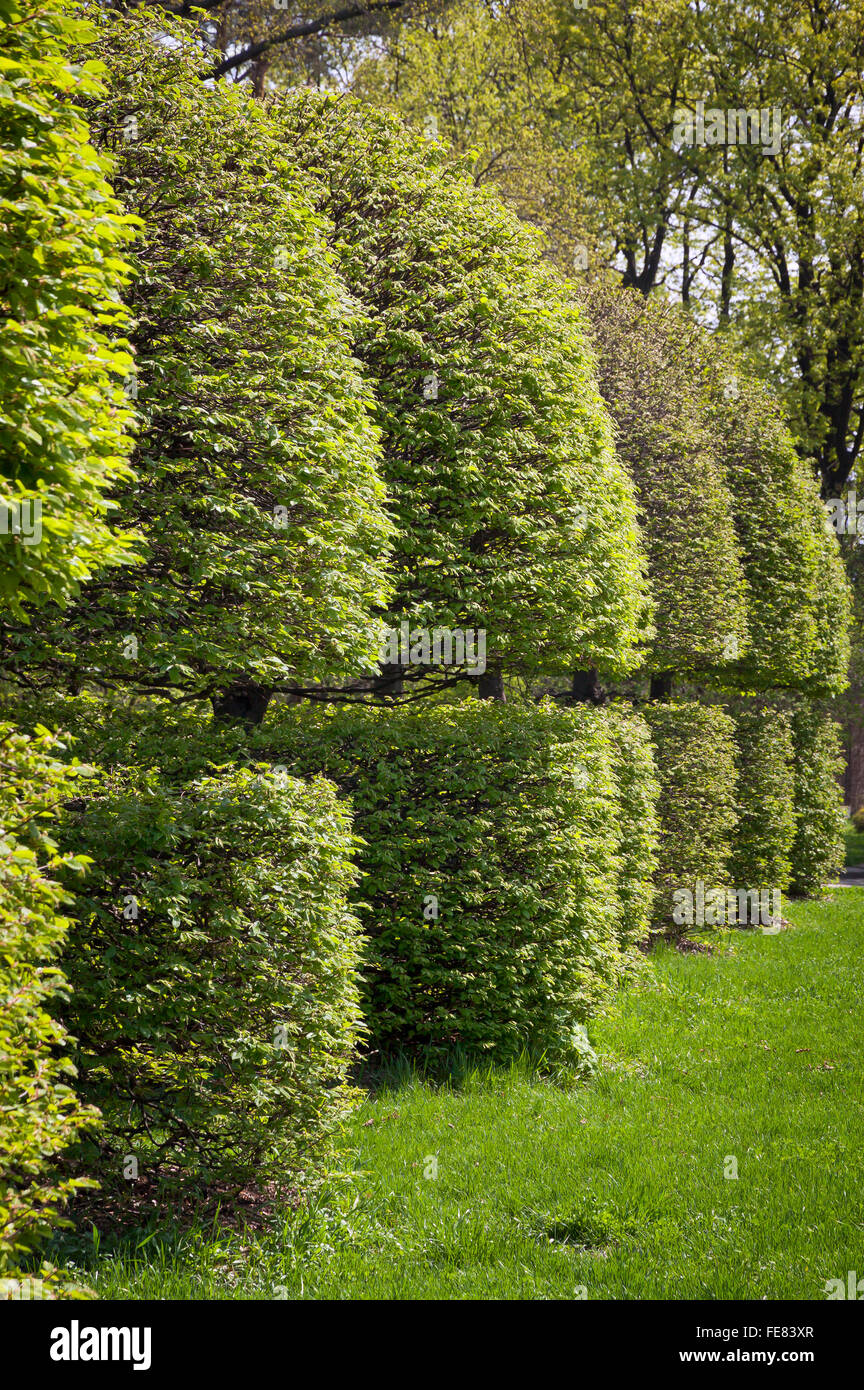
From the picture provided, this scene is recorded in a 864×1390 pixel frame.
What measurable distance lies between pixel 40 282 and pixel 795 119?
28.1 meters

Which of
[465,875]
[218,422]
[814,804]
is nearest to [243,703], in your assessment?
[465,875]

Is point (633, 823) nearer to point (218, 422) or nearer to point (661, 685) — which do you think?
point (661, 685)

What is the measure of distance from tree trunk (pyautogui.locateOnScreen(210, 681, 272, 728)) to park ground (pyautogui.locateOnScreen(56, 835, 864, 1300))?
291cm

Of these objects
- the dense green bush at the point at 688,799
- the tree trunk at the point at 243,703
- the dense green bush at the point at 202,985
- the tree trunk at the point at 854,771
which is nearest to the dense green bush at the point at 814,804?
the dense green bush at the point at 688,799

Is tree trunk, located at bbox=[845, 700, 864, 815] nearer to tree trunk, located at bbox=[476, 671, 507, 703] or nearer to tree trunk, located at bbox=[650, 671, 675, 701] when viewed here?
tree trunk, located at bbox=[650, 671, 675, 701]

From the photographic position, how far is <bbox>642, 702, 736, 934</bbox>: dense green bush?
47.8 ft

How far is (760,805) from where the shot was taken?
688 inches

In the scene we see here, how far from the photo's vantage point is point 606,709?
40.8 ft

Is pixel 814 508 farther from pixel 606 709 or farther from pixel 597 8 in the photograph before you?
pixel 597 8

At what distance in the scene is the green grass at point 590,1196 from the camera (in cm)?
486

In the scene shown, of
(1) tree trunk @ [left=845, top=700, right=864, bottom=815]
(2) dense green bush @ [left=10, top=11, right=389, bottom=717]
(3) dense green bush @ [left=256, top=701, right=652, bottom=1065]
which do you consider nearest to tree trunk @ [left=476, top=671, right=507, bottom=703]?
(3) dense green bush @ [left=256, top=701, right=652, bottom=1065]

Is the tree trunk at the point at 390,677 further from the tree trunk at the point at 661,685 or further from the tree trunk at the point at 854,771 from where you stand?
the tree trunk at the point at 854,771

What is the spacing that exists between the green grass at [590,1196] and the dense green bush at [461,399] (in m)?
3.95
